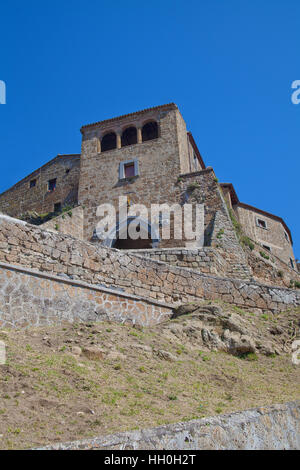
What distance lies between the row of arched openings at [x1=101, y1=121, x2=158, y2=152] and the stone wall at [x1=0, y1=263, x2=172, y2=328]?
1426cm

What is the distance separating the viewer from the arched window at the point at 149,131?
23.9m

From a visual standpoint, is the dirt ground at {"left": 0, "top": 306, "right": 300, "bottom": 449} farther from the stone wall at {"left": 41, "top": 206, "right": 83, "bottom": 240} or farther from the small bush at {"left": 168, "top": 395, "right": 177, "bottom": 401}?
the stone wall at {"left": 41, "top": 206, "right": 83, "bottom": 240}

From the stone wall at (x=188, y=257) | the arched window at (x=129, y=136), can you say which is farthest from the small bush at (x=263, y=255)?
the arched window at (x=129, y=136)

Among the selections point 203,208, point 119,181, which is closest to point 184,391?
point 203,208

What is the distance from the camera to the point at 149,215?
2064 cm

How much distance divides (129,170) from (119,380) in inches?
656

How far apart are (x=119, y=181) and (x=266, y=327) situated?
12.8 metres

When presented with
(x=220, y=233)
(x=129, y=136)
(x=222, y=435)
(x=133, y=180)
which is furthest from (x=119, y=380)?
(x=129, y=136)

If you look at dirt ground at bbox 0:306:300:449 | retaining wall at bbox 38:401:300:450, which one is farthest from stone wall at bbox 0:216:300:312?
retaining wall at bbox 38:401:300:450

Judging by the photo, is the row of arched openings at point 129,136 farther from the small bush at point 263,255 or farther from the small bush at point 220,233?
the small bush at point 263,255

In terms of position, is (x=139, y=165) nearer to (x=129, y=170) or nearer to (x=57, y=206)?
(x=129, y=170)

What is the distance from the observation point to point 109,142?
80.9 ft

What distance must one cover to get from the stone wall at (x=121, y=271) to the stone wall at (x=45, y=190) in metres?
12.9

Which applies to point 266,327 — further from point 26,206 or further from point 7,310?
point 26,206
